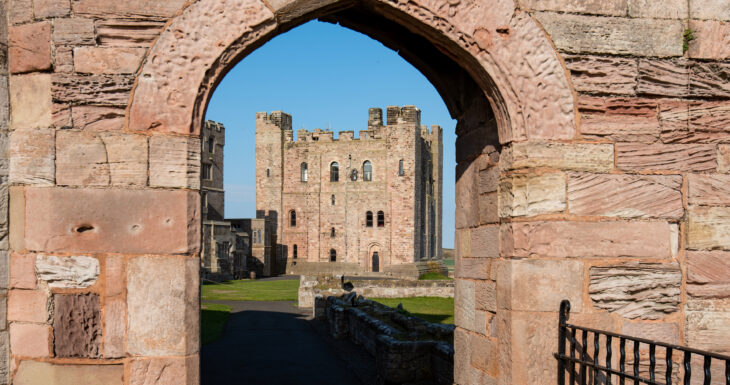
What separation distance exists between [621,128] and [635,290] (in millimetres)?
1083

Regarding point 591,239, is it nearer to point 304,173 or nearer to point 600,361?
point 600,361

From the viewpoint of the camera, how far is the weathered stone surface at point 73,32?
3.85 m

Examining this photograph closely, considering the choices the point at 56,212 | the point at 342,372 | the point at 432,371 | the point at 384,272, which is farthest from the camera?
the point at 384,272

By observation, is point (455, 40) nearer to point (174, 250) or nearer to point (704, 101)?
point (704, 101)

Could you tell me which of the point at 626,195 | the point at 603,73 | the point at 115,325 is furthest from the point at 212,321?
the point at 603,73

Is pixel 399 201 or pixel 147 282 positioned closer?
pixel 147 282

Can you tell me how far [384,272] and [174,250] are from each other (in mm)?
43061

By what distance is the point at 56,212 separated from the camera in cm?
378

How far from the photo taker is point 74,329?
378 centimetres

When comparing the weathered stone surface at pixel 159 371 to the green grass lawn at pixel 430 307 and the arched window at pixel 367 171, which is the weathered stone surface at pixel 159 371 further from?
the arched window at pixel 367 171

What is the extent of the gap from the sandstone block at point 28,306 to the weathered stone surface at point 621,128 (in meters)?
3.60

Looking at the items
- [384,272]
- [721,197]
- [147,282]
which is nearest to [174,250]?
[147,282]

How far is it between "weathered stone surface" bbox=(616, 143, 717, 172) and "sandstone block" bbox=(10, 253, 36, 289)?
3803mm

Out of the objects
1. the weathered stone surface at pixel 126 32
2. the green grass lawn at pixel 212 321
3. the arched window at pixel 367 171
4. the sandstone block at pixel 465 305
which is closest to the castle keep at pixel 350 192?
the arched window at pixel 367 171
